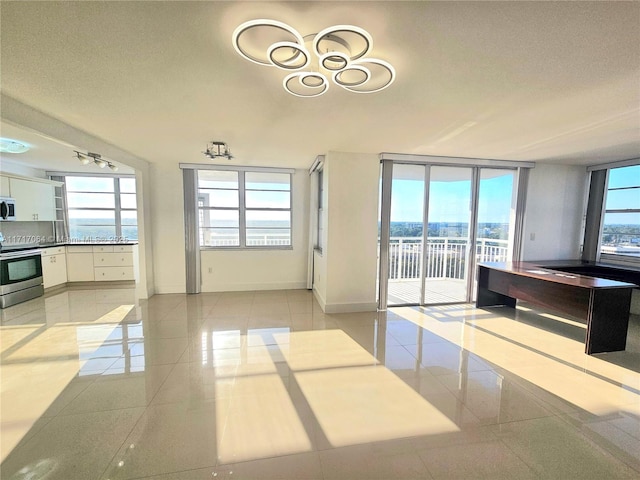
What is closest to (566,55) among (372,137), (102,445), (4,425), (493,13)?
(493,13)

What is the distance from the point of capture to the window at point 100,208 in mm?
5798

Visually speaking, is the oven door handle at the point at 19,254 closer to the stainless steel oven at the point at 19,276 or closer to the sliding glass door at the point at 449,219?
the stainless steel oven at the point at 19,276

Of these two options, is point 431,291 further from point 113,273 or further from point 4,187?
point 4,187

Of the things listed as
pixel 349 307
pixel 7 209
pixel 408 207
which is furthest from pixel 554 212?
pixel 7 209

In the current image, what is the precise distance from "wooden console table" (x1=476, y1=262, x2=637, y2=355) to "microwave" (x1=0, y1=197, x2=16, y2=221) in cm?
824

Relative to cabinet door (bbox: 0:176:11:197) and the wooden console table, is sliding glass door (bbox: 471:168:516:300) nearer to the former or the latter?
the wooden console table

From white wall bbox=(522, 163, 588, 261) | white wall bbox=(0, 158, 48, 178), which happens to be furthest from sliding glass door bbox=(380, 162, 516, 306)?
white wall bbox=(0, 158, 48, 178)

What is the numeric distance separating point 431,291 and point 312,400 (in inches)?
143

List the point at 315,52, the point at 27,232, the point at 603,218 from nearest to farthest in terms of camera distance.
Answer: the point at 315,52, the point at 603,218, the point at 27,232

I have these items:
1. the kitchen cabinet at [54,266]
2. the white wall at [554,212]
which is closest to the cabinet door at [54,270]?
the kitchen cabinet at [54,266]

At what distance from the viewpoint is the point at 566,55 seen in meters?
1.54

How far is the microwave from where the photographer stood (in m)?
4.45

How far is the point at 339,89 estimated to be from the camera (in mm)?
1988

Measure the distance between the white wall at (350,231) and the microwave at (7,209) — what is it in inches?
219
